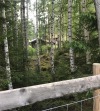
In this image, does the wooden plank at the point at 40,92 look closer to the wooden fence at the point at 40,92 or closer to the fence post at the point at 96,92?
the wooden fence at the point at 40,92

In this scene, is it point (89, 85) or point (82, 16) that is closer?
point (89, 85)

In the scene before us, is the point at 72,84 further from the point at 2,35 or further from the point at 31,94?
the point at 2,35

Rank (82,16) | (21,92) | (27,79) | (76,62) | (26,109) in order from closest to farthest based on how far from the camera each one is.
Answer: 1. (21,92)
2. (82,16)
3. (26,109)
4. (27,79)
5. (76,62)

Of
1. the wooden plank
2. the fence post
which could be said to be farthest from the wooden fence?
the fence post

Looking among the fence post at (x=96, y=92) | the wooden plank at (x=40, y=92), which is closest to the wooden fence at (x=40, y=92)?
the wooden plank at (x=40, y=92)

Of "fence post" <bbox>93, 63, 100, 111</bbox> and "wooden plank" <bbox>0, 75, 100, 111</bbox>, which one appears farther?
"fence post" <bbox>93, 63, 100, 111</bbox>

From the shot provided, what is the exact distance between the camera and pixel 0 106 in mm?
1708

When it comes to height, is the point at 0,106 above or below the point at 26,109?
above

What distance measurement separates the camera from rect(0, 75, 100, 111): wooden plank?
175 cm

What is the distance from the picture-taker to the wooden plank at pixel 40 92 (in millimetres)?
1752

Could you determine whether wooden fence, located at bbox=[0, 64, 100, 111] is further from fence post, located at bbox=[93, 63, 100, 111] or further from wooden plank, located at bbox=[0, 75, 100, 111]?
fence post, located at bbox=[93, 63, 100, 111]

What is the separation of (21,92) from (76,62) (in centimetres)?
1235

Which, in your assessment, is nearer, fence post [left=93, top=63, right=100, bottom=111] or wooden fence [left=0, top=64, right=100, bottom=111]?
wooden fence [left=0, top=64, right=100, bottom=111]

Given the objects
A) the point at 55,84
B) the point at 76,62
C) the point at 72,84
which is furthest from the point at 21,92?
the point at 76,62
